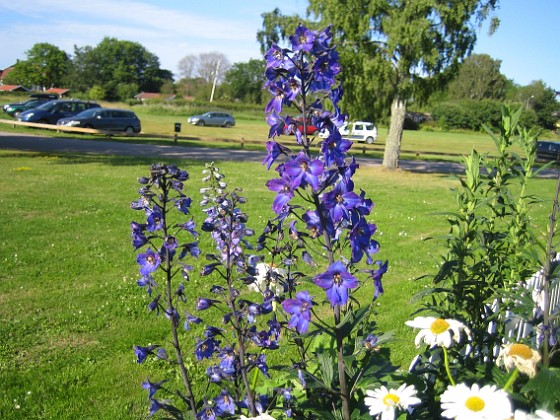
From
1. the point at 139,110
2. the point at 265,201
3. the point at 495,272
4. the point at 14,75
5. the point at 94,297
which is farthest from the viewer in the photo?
the point at 14,75

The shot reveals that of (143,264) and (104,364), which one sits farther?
(104,364)

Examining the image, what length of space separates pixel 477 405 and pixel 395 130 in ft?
64.4

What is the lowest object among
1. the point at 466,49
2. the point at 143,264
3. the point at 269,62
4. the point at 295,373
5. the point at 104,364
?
the point at 104,364

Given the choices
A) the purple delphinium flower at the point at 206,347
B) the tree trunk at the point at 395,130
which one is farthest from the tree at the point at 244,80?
the purple delphinium flower at the point at 206,347

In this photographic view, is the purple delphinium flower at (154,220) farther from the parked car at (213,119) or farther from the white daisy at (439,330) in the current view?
the parked car at (213,119)

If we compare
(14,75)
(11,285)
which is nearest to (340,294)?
(11,285)

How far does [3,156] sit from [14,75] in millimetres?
79768

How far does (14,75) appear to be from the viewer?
87750 millimetres

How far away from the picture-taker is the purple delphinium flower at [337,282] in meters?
1.88

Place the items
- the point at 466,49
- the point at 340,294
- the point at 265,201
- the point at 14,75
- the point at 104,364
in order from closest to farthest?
1. the point at 340,294
2. the point at 104,364
3. the point at 265,201
4. the point at 466,49
5. the point at 14,75

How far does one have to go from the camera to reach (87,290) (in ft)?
21.2

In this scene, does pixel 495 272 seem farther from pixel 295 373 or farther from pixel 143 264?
pixel 143 264

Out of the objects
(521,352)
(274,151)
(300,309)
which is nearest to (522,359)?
(521,352)

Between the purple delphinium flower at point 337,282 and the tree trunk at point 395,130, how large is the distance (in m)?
18.4
